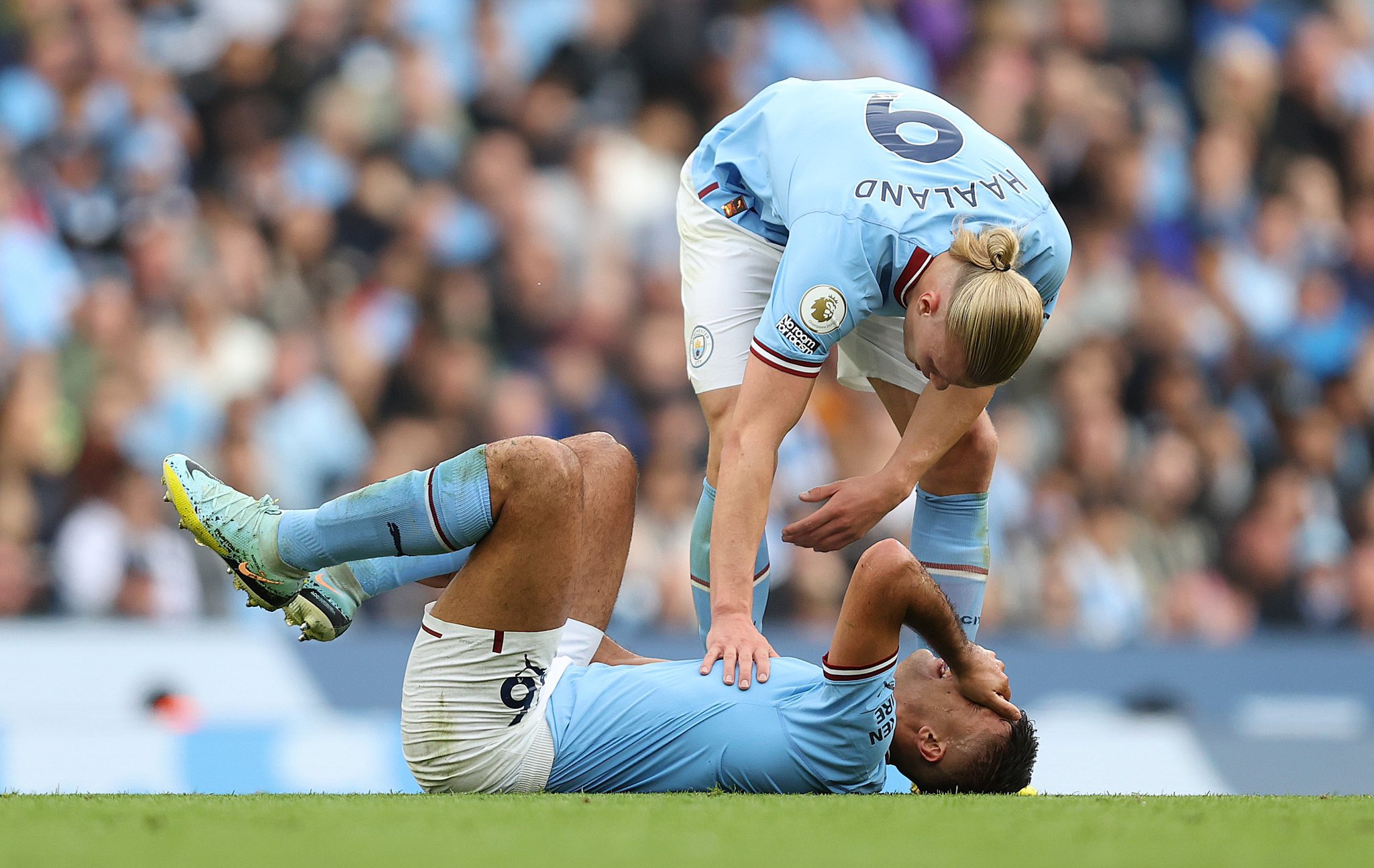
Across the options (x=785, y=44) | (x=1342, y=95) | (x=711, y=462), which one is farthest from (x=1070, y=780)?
(x=1342, y=95)

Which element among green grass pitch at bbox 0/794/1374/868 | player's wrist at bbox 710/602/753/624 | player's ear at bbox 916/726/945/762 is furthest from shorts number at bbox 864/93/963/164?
green grass pitch at bbox 0/794/1374/868

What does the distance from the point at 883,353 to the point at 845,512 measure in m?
0.71

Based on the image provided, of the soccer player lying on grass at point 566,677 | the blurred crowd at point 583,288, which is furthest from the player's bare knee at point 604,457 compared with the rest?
the blurred crowd at point 583,288

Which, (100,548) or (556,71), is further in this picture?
(556,71)

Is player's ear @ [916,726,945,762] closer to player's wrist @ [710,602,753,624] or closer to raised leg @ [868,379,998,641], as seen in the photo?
player's wrist @ [710,602,753,624]

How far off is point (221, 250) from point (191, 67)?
127 cm

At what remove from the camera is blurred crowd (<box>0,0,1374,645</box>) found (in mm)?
7949

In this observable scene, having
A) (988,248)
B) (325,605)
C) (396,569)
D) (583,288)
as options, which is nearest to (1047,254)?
(988,248)

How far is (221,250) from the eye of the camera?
8383 millimetres

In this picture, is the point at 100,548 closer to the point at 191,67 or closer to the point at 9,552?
the point at 9,552

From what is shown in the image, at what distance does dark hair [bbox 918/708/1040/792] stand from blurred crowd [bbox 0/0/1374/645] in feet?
11.7

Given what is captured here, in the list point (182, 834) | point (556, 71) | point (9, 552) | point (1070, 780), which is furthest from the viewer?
point (556, 71)

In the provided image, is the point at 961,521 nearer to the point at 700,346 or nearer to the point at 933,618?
the point at 700,346

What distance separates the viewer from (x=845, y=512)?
473cm
